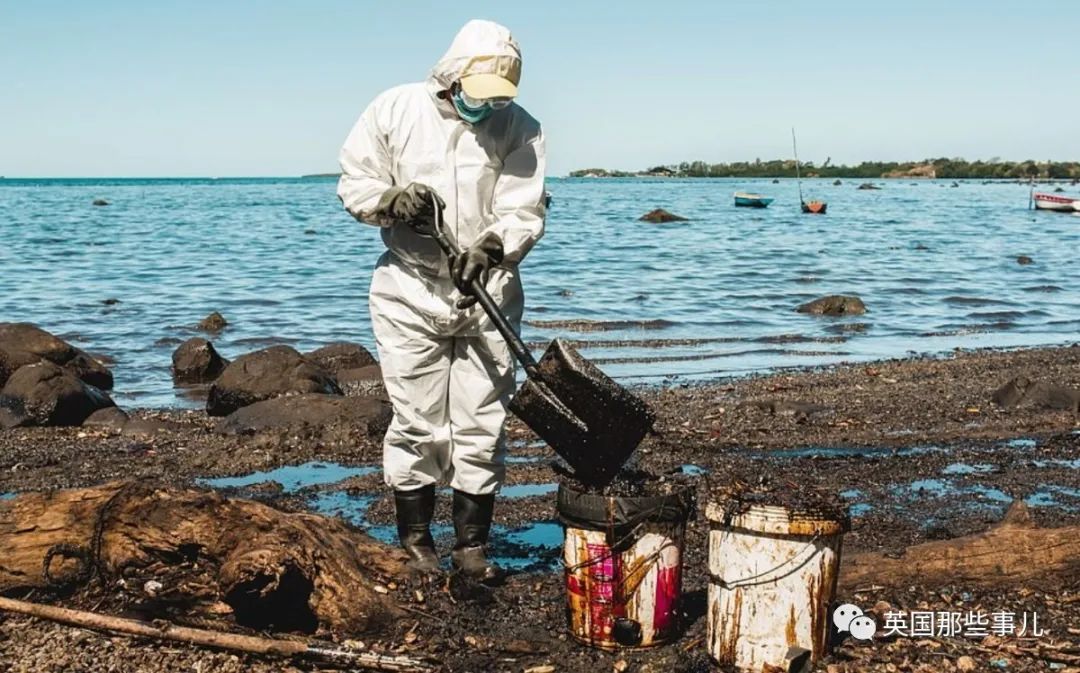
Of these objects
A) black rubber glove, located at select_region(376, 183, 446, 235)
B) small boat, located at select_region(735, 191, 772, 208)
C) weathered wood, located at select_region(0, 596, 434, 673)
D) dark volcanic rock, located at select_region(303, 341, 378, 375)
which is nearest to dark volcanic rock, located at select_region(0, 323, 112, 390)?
dark volcanic rock, located at select_region(303, 341, 378, 375)

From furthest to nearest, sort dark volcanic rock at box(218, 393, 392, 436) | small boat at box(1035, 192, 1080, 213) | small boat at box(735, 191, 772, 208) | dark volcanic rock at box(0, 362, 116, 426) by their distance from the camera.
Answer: small boat at box(735, 191, 772, 208), small boat at box(1035, 192, 1080, 213), dark volcanic rock at box(0, 362, 116, 426), dark volcanic rock at box(218, 393, 392, 436)

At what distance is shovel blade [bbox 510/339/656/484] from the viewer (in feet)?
14.9

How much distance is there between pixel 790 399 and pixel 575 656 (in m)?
6.28

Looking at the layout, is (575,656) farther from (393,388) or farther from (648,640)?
(393,388)

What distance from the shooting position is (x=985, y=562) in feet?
16.4

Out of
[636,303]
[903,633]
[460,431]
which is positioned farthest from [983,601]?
[636,303]

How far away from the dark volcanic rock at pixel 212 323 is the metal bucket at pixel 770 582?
44.6ft

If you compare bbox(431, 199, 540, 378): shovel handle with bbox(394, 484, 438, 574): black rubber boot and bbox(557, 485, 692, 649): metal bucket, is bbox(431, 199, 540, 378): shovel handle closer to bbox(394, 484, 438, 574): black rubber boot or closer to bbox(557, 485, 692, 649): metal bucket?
bbox(557, 485, 692, 649): metal bucket

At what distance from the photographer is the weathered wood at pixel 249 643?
4.21 meters

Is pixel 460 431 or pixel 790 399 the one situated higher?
pixel 460 431

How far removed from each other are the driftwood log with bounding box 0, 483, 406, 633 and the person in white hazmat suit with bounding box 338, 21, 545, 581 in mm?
570

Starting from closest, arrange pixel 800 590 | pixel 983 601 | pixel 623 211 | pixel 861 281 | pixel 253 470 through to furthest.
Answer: pixel 800 590
pixel 983 601
pixel 253 470
pixel 861 281
pixel 623 211

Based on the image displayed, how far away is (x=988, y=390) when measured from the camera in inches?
417

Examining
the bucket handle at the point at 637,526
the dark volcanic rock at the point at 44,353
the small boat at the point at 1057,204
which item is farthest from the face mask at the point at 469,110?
the small boat at the point at 1057,204
